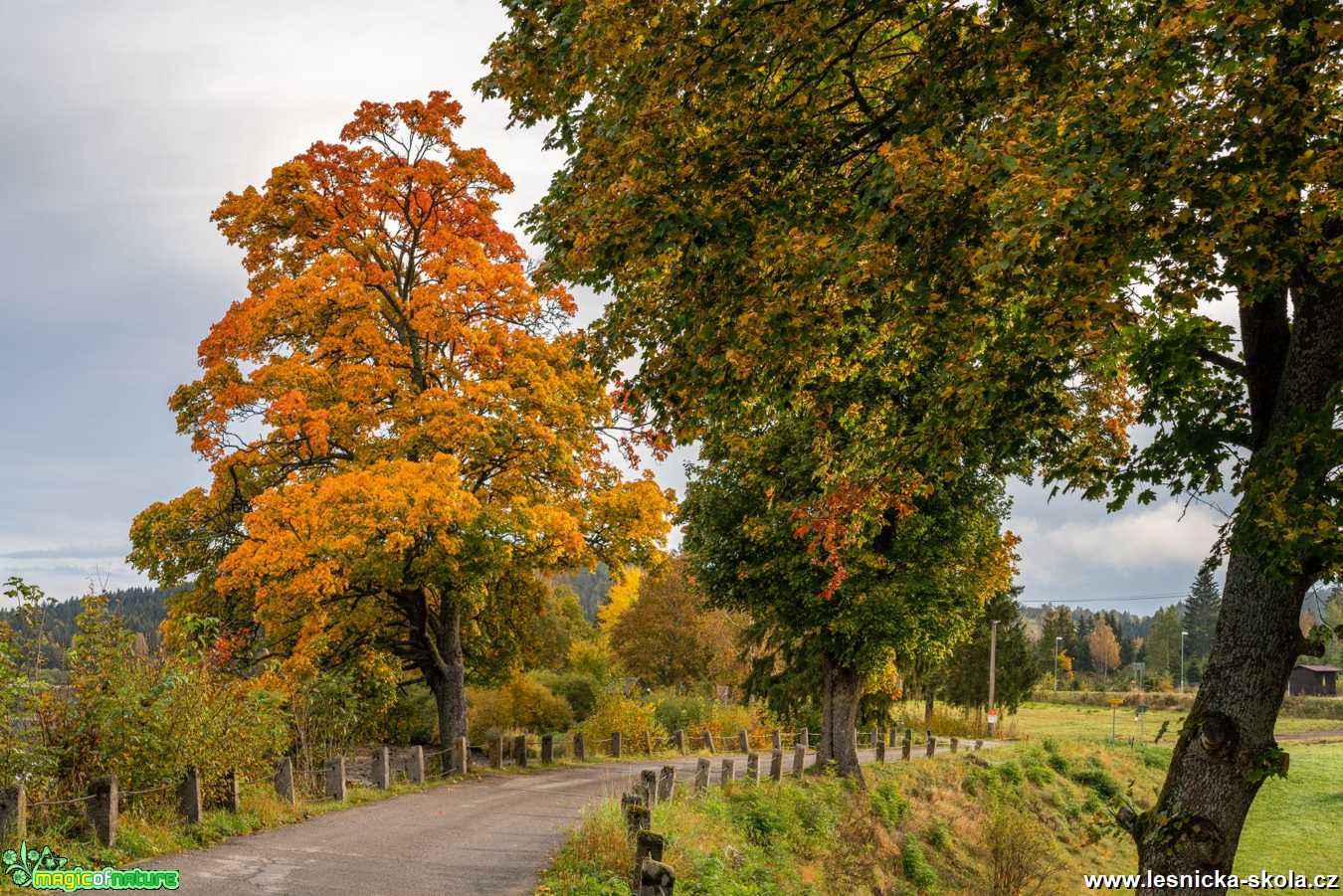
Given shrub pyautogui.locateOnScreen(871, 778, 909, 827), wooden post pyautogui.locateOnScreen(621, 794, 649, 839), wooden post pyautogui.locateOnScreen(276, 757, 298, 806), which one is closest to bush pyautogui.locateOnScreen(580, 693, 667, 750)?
shrub pyautogui.locateOnScreen(871, 778, 909, 827)

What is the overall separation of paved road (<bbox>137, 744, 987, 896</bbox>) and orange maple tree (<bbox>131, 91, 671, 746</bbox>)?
4650 millimetres

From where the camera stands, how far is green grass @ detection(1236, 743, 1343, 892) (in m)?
25.7

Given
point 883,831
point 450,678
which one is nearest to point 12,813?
point 450,678

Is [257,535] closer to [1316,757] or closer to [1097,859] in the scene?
[1097,859]

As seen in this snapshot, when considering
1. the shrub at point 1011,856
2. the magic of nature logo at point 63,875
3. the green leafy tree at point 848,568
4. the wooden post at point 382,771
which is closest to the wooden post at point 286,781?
the wooden post at point 382,771

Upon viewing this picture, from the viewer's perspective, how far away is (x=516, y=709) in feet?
113

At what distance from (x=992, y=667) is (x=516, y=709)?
2861 cm

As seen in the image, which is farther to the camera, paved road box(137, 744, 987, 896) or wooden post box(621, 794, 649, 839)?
wooden post box(621, 794, 649, 839)

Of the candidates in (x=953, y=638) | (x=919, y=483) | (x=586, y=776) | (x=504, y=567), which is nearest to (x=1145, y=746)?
(x=953, y=638)

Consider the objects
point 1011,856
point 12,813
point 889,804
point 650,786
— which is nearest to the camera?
point 12,813

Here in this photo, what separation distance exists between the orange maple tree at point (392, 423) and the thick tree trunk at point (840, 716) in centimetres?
608

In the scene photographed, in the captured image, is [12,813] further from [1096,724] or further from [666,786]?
[1096,724]

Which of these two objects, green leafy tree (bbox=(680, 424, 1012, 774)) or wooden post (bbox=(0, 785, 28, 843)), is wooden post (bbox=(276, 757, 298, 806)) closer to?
wooden post (bbox=(0, 785, 28, 843))

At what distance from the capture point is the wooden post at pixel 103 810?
11.3 meters
